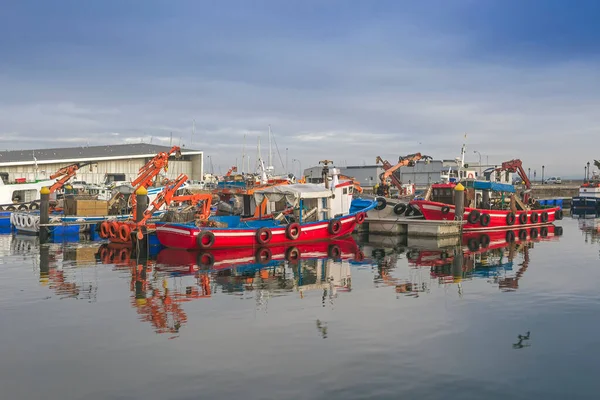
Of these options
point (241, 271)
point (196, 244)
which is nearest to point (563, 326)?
point (241, 271)

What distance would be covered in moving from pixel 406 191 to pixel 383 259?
28959 millimetres

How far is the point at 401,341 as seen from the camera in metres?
13.2

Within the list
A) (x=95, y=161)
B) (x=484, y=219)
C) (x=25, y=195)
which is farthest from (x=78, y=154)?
(x=484, y=219)

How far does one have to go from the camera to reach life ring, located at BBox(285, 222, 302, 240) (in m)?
30.8

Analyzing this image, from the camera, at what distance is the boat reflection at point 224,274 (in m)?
17.2

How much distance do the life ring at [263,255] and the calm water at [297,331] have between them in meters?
0.82

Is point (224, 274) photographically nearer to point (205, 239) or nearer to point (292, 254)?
point (205, 239)

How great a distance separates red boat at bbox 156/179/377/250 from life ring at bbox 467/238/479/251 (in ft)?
21.2

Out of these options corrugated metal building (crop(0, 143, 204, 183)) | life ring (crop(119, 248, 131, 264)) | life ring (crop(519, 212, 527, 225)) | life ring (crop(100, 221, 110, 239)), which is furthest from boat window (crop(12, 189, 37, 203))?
life ring (crop(519, 212, 527, 225))

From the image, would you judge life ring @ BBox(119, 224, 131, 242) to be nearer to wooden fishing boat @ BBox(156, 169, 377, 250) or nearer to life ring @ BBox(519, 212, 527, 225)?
wooden fishing boat @ BBox(156, 169, 377, 250)

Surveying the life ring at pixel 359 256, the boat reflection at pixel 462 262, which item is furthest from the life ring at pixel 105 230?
the boat reflection at pixel 462 262

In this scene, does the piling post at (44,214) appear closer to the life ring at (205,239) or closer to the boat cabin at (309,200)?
the life ring at (205,239)

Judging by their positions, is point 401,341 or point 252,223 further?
point 252,223

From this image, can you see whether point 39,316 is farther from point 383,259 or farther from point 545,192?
point 545,192
